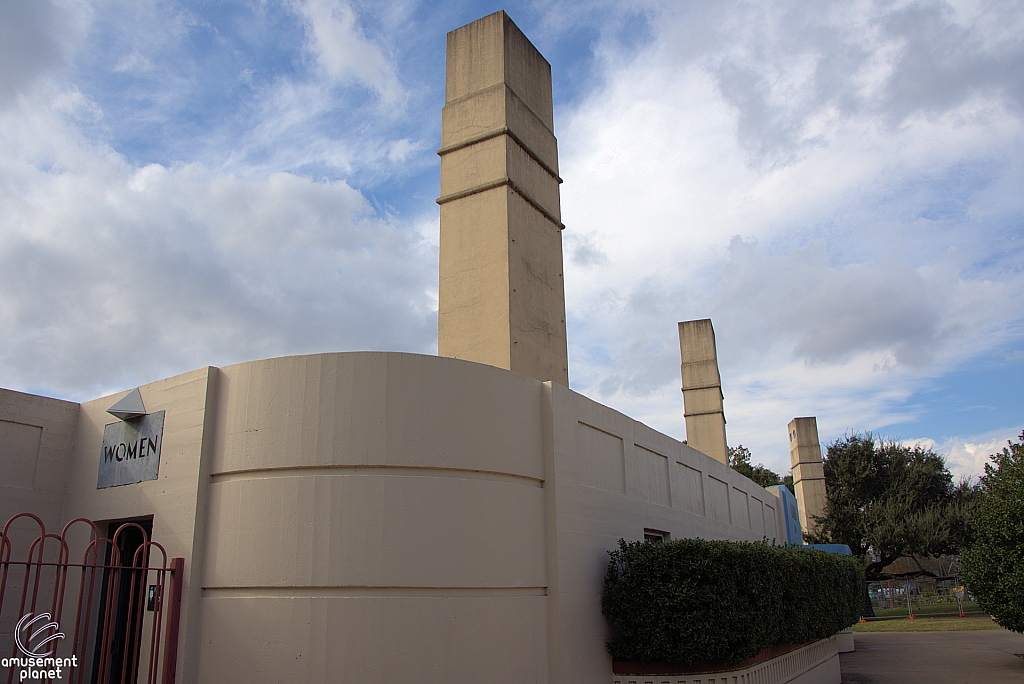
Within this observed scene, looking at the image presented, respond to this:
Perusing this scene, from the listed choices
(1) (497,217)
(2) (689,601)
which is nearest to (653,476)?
(2) (689,601)

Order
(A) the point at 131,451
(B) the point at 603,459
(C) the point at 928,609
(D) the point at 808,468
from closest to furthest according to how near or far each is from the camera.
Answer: (A) the point at 131,451
(B) the point at 603,459
(D) the point at 808,468
(C) the point at 928,609

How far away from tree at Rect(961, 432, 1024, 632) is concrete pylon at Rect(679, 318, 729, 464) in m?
6.89

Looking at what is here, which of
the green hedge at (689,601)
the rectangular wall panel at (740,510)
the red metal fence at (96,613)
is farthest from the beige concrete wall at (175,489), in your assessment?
the rectangular wall panel at (740,510)

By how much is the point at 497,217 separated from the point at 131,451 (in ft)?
20.8

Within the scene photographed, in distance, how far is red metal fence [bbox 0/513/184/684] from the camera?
8164 millimetres

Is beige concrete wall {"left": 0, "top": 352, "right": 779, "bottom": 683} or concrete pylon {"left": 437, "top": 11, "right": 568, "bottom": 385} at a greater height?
concrete pylon {"left": 437, "top": 11, "right": 568, "bottom": 385}

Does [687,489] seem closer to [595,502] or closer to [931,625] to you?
[595,502]

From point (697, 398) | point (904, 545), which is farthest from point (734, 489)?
point (904, 545)

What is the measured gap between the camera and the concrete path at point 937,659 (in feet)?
51.0

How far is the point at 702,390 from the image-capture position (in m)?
23.0

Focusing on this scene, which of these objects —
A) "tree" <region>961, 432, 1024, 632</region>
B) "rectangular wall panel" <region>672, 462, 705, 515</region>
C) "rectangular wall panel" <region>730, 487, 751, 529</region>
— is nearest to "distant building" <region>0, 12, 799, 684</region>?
"rectangular wall panel" <region>672, 462, 705, 515</region>

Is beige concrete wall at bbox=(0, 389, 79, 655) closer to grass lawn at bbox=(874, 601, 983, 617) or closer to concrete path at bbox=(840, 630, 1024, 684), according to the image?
concrete path at bbox=(840, 630, 1024, 684)

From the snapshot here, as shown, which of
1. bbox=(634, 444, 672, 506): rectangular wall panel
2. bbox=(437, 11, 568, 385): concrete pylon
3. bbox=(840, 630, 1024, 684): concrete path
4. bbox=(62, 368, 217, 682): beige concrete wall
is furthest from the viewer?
bbox=(840, 630, 1024, 684): concrete path

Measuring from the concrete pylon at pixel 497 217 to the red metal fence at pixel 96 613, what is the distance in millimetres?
5344
